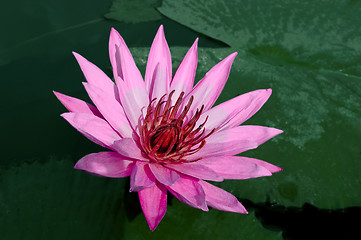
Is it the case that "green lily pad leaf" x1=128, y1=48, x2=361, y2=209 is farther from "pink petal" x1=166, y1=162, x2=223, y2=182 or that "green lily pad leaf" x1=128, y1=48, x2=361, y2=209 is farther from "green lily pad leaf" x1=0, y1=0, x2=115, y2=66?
"green lily pad leaf" x1=0, y1=0, x2=115, y2=66

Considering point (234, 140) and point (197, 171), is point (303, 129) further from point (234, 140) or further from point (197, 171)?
point (197, 171)

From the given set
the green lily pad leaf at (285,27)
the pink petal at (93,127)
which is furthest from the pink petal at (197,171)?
the green lily pad leaf at (285,27)

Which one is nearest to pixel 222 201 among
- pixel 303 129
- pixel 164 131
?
pixel 164 131

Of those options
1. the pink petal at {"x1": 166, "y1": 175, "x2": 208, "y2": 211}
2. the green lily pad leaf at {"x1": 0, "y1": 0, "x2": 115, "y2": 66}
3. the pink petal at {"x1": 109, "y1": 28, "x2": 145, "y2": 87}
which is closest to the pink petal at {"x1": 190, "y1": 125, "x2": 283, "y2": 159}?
the pink petal at {"x1": 166, "y1": 175, "x2": 208, "y2": 211}

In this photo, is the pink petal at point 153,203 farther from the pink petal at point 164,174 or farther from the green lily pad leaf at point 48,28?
the green lily pad leaf at point 48,28

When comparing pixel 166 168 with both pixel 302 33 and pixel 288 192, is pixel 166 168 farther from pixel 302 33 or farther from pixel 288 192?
pixel 302 33
